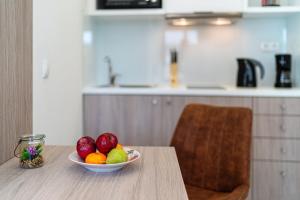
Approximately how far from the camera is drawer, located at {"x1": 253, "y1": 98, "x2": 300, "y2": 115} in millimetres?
2436

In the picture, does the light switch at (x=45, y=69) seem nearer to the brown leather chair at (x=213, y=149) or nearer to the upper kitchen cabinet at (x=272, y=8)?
the brown leather chair at (x=213, y=149)

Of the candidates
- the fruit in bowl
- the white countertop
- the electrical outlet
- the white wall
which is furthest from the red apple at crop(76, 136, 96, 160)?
the electrical outlet

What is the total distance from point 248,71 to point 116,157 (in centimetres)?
203

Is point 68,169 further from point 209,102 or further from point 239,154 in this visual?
point 209,102

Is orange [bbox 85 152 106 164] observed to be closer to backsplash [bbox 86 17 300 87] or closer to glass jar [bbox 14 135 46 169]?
glass jar [bbox 14 135 46 169]

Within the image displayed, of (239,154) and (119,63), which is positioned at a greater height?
(119,63)

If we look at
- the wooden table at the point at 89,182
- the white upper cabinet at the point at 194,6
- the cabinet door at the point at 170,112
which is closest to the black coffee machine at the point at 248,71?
the white upper cabinet at the point at 194,6

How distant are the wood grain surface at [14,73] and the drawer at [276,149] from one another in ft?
5.60

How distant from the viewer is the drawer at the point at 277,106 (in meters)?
2.44

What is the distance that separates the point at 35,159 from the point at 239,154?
0.94 m

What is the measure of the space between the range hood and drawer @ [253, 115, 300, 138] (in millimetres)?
857

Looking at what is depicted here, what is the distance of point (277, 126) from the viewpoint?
2459 millimetres

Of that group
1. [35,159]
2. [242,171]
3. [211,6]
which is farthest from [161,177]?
[211,6]

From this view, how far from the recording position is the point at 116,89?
2.57 meters
